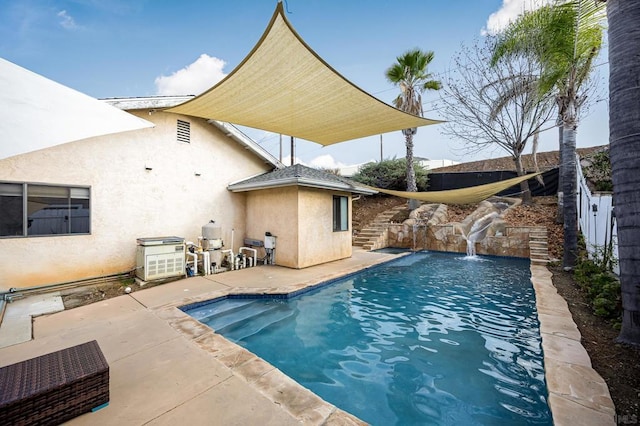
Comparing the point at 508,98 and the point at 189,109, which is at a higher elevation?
the point at 508,98

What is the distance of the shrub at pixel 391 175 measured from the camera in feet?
54.2

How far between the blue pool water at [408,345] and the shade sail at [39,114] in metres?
3.34

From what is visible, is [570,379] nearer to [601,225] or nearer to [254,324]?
[254,324]

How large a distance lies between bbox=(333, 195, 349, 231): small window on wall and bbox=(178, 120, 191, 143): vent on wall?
503cm

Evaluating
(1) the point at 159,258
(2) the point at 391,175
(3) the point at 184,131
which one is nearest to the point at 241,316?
(1) the point at 159,258

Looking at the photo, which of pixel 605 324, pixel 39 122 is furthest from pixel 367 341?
pixel 39 122

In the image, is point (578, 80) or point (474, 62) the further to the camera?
point (474, 62)

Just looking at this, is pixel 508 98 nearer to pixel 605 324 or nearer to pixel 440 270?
pixel 440 270

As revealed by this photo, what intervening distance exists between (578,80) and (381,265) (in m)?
8.15

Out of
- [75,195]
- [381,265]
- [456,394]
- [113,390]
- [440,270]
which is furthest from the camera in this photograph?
[381,265]

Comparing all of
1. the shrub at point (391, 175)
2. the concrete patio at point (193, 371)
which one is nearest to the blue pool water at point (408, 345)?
the concrete patio at point (193, 371)

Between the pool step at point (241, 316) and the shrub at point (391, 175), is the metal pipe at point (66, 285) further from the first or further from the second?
the shrub at point (391, 175)

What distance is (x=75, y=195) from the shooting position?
5992mm

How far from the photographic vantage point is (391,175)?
662 inches
